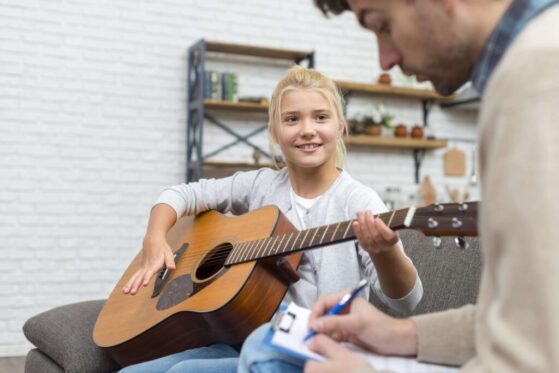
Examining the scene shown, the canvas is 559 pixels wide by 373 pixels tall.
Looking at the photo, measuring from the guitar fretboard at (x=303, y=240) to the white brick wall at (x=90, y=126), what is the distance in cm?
248

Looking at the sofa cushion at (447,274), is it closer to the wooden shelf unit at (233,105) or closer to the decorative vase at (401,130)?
the wooden shelf unit at (233,105)

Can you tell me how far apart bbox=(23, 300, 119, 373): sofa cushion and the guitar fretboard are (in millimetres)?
560

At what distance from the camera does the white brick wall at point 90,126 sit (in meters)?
3.86

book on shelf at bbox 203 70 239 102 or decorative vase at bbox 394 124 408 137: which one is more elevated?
book on shelf at bbox 203 70 239 102

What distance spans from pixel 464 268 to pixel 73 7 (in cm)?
320

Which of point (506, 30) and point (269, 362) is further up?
point (506, 30)

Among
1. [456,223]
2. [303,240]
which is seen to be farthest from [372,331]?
[303,240]

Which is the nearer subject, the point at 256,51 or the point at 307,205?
the point at 307,205

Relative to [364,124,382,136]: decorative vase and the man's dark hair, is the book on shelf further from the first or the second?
the man's dark hair

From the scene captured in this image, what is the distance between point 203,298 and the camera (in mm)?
1687

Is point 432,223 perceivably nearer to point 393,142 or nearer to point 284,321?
point 284,321

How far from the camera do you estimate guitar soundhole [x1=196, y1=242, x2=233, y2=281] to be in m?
1.85

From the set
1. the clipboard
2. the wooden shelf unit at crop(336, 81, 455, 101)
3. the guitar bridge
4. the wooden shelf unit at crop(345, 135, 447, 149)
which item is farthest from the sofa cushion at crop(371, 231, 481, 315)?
the wooden shelf unit at crop(336, 81, 455, 101)

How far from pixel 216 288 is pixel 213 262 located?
0.20 m
